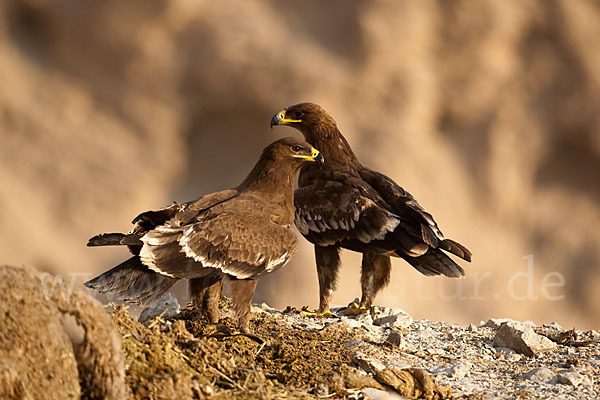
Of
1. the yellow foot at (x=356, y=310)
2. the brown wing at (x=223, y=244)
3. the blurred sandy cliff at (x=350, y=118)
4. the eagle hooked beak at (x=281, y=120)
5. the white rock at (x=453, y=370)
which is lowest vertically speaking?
the white rock at (x=453, y=370)

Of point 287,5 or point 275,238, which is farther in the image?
point 287,5

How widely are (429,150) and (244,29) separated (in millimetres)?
2750

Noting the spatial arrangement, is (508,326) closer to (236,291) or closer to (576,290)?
(236,291)

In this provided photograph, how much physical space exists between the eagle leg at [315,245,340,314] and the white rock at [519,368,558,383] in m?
1.67

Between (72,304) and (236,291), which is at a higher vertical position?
(236,291)

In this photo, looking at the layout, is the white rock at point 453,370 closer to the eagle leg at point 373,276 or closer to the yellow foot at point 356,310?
the yellow foot at point 356,310

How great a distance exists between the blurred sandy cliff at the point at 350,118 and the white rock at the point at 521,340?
4.91m

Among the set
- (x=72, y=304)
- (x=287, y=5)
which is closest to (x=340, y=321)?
(x=72, y=304)

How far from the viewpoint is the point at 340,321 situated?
488 cm

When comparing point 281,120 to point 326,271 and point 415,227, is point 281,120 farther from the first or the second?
point 415,227

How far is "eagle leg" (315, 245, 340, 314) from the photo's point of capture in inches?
214

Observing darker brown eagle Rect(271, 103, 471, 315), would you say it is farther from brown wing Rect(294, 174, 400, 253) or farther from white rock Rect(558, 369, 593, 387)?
white rock Rect(558, 369, 593, 387)

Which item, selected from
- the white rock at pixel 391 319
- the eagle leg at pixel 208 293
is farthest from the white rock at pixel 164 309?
the white rock at pixel 391 319

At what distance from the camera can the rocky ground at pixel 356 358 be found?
309 centimetres
